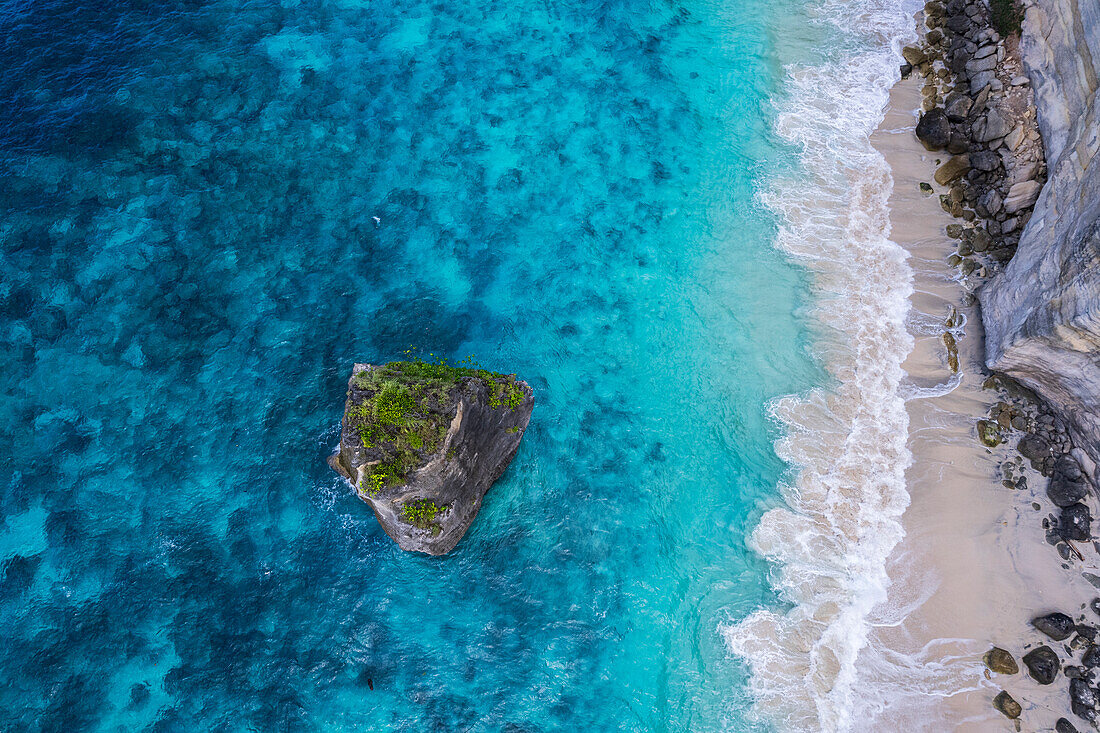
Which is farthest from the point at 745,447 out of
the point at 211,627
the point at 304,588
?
the point at 211,627

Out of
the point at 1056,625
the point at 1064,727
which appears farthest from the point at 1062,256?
the point at 1064,727

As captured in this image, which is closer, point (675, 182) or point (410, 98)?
point (675, 182)

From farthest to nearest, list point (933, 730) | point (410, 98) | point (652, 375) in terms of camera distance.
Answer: point (410, 98), point (652, 375), point (933, 730)

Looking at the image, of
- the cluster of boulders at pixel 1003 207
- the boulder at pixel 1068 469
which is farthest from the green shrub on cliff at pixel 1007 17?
the boulder at pixel 1068 469

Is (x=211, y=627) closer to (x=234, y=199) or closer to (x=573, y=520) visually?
(x=573, y=520)

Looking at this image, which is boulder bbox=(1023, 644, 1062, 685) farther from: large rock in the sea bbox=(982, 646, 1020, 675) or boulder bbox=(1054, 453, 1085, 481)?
boulder bbox=(1054, 453, 1085, 481)

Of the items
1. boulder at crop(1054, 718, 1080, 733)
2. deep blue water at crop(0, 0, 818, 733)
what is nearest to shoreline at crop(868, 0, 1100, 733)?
boulder at crop(1054, 718, 1080, 733)

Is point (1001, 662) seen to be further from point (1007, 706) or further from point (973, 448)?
point (973, 448)
